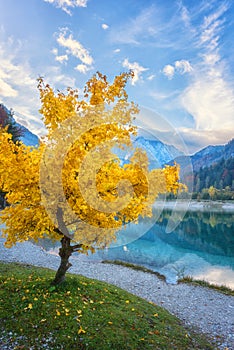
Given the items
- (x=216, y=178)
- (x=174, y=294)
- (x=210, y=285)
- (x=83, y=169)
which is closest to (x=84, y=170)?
(x=83, y=169)

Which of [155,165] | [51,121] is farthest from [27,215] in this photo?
[155,165]

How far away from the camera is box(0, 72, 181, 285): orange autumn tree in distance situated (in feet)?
23.0

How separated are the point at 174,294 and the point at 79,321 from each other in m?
9.65

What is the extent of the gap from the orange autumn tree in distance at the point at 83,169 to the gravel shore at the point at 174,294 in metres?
6.69

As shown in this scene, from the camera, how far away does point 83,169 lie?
22.5ft

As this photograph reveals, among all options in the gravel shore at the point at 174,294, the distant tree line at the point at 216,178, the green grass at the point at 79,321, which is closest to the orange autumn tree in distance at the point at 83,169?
the green grass at the point at 79,321

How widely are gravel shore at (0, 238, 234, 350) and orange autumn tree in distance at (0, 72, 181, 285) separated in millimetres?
6686

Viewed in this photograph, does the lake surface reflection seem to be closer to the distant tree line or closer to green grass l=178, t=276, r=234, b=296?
green grass l=178, t=276, r=234, b=296

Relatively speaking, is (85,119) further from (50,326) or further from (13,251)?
(13,251)

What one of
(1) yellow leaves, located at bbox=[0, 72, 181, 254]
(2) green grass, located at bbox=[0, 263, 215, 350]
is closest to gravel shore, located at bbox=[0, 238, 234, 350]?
(2) green grass, located at bbox=[0, 263, 215, 350]

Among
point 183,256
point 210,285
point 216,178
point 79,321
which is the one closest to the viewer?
point 79,321

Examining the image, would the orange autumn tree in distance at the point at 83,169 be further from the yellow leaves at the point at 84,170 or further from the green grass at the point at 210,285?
the green grass at the point at 210,285

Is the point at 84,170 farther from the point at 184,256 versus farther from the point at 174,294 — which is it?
the point at 184,256

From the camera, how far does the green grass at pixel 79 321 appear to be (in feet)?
23.3
